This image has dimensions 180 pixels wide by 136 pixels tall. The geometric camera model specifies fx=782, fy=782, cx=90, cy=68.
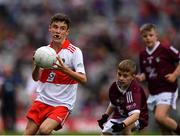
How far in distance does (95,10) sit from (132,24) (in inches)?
62.4

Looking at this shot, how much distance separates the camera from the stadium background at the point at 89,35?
69.9 ft

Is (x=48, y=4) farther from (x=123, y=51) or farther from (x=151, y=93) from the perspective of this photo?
(x=151, y=93)

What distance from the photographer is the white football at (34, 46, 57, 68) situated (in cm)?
1055

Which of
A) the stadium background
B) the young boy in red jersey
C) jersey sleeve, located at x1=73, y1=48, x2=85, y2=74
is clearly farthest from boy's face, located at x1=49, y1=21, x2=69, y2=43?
the stadium background

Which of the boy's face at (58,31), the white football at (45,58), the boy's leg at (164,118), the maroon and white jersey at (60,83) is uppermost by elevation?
the boy's face at (58,31)

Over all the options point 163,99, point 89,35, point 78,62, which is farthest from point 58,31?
point 89,35

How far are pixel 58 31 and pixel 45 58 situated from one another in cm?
62

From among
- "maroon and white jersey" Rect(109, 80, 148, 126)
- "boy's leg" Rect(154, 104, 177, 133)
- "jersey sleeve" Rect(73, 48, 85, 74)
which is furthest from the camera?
"boy's leg" Rect(154, 104, 177, 133)

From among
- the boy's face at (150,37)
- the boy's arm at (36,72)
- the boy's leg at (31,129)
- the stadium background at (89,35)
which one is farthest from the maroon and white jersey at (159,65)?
the stadium background at (89,35)

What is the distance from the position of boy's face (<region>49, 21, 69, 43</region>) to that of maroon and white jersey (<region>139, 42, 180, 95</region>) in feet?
10.4

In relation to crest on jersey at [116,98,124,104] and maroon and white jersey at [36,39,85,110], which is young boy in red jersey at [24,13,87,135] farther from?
crest on jersey at [116,98,124,104]

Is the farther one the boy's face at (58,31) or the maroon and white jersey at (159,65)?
the maroon and white jersey at (159,65)

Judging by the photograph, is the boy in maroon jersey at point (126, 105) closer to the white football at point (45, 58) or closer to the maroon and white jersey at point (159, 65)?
the white football at point (45, 58)

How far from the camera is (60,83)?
11.1 metres
